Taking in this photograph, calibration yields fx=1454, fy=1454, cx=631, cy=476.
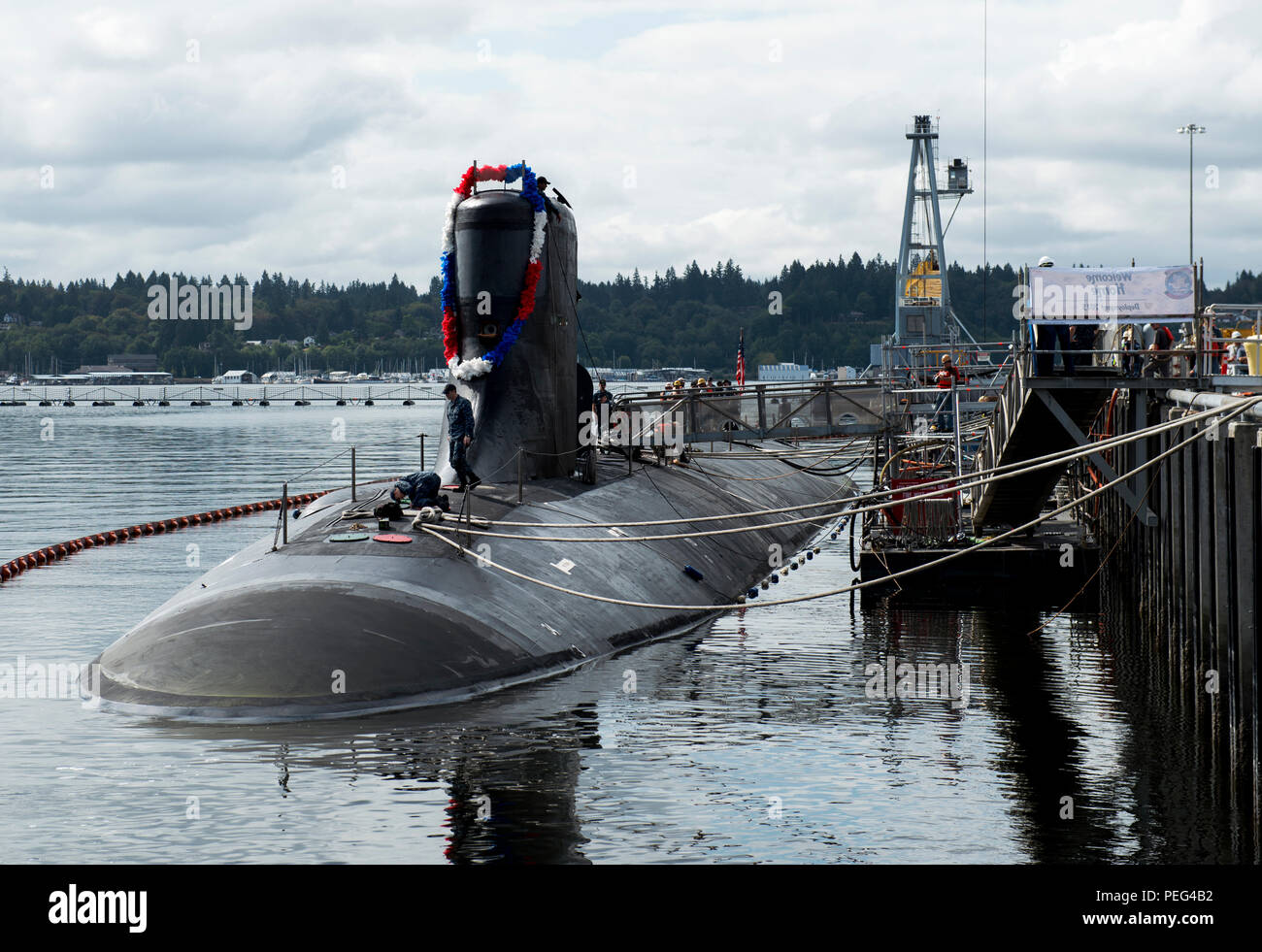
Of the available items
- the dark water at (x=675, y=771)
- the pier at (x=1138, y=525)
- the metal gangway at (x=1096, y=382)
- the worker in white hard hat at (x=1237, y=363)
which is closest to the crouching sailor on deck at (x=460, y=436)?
the dark water at (x=675, y=771)

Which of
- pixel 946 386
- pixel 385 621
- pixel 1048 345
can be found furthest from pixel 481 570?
pixel 946 386

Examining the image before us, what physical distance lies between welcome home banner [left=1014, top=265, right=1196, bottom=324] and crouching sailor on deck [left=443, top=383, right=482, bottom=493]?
8.85m

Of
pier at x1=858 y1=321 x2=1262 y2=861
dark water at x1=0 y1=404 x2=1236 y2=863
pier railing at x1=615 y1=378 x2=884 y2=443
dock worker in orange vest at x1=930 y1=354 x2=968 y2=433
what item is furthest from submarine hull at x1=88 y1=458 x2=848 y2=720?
pier railing at x1=615 y1=378 x2=884 y2=443

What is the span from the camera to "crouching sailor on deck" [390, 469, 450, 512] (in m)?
21.8

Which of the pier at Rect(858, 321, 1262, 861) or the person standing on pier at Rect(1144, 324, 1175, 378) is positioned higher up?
the person standing on pier at Rect(1144, 324, 1175, 378)

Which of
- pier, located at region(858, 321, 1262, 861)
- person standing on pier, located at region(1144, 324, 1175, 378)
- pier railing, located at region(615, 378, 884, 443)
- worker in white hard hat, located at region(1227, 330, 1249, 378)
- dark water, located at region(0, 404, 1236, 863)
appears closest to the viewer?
dark water, located at region(0, 404, 1236, 863)

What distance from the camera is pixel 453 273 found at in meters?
24.3

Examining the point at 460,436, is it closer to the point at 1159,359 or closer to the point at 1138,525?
the point at 1159,359

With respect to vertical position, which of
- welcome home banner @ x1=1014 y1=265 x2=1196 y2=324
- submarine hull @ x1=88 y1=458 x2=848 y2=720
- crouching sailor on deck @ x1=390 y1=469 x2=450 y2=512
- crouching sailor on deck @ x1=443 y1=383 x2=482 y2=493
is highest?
welcome home banner @ x1=1014 y1=265 x2=1196 y2=324

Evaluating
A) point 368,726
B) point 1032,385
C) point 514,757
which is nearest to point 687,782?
point 514,757

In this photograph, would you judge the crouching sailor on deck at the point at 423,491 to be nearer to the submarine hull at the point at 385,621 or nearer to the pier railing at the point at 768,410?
the submarine hull at the point at 385,621

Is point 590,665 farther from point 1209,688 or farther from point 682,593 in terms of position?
point 1209,688

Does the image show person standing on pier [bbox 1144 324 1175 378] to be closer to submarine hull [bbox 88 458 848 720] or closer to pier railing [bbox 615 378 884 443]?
submarine hull [bbox 88 458 848 720]

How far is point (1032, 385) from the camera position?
891 inches
